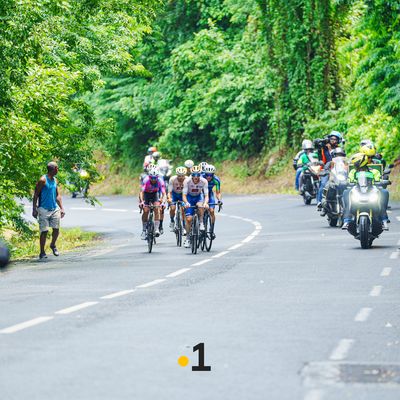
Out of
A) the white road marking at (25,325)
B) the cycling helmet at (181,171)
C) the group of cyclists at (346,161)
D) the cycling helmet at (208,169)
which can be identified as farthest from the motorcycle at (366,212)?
the white road marking at (25,325)

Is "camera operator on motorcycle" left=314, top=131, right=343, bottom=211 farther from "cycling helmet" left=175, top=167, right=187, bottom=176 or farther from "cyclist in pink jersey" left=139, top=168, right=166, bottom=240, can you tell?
"cyclist in pink jersey" left=139, top=168, right=166, bottom=240

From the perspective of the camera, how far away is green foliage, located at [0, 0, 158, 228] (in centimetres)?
2000

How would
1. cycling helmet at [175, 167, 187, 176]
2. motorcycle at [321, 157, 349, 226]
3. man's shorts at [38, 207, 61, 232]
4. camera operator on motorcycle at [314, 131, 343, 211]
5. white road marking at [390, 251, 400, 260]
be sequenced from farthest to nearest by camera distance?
camera operator on motorcycle at [314, 131, 343, 211], motorcycle at [321, 157, 349, 226], cycling helmet at [175, 167, 187, 176], man's shorts at [38, 207, 61, 232], white road marking at [390, 251, 400, 260]

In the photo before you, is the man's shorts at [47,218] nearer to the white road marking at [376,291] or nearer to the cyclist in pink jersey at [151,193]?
the cyclist in pink jersey at [151,193]

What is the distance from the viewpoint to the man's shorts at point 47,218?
2377 centimetres

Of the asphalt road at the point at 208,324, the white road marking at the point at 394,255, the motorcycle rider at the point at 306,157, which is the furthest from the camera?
the motorcycle rider at the point at 306,157

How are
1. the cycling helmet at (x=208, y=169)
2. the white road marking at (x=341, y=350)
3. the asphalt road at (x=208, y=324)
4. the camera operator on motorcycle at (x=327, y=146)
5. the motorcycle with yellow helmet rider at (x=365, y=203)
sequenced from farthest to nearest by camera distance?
the camera operator on motorcycle at (x=327, y=146), the cycling helmet at (x=208, y=169), the motorcycle with yellow helmet rider at (x=365, y=203), the white road marking at (x=341, y=350), the asphalt road at (x=208, y=324)

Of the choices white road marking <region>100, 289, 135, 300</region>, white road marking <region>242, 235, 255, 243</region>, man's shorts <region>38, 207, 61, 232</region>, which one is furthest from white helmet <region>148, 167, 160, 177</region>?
white road marking <region>100, 289, 135, 300</region>

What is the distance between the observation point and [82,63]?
28.6 metres

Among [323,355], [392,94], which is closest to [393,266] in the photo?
[323,355]

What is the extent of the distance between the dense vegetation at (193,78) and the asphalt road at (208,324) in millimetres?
3130

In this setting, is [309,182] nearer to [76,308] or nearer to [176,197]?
[176,197]

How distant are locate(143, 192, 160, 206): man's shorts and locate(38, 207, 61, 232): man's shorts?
186 cm

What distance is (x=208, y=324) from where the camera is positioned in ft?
38.5
